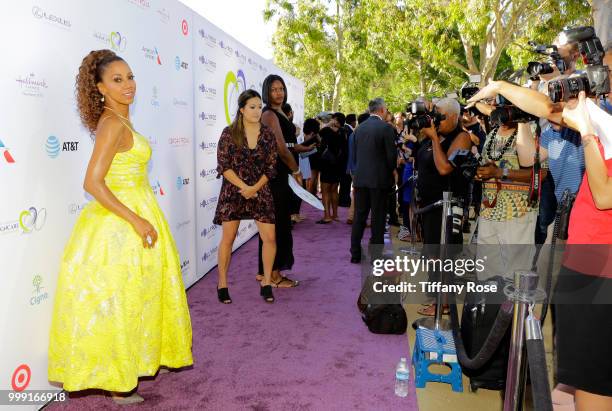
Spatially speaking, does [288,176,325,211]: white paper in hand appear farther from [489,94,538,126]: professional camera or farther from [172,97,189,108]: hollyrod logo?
[489,94,538,126]: professional camera

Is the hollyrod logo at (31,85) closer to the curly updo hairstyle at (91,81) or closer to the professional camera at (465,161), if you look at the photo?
the curly updo hairstyle at (91,81)

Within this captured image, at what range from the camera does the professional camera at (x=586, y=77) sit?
1.66 meters

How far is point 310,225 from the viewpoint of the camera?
324 inches

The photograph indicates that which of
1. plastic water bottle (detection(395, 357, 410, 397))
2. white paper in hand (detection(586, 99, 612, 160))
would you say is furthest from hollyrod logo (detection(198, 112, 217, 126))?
white paper in hand (detection(586, 99, 612, 160))

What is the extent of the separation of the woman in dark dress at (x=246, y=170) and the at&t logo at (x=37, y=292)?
1.75m

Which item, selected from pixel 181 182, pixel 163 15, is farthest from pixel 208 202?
pixel 163 15

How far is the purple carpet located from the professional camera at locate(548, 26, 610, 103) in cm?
195

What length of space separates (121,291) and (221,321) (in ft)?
5.26

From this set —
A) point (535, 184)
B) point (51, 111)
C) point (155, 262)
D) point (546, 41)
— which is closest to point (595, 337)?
point (535, 184)

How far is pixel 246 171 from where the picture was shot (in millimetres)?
4316

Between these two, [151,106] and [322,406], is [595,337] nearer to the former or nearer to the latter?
[322,406]

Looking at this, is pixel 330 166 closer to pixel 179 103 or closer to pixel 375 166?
pixel 375 166

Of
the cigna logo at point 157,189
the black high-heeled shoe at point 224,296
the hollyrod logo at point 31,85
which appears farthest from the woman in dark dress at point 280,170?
the hollyrod logo at point 31,85

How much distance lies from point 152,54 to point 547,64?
3034mm
